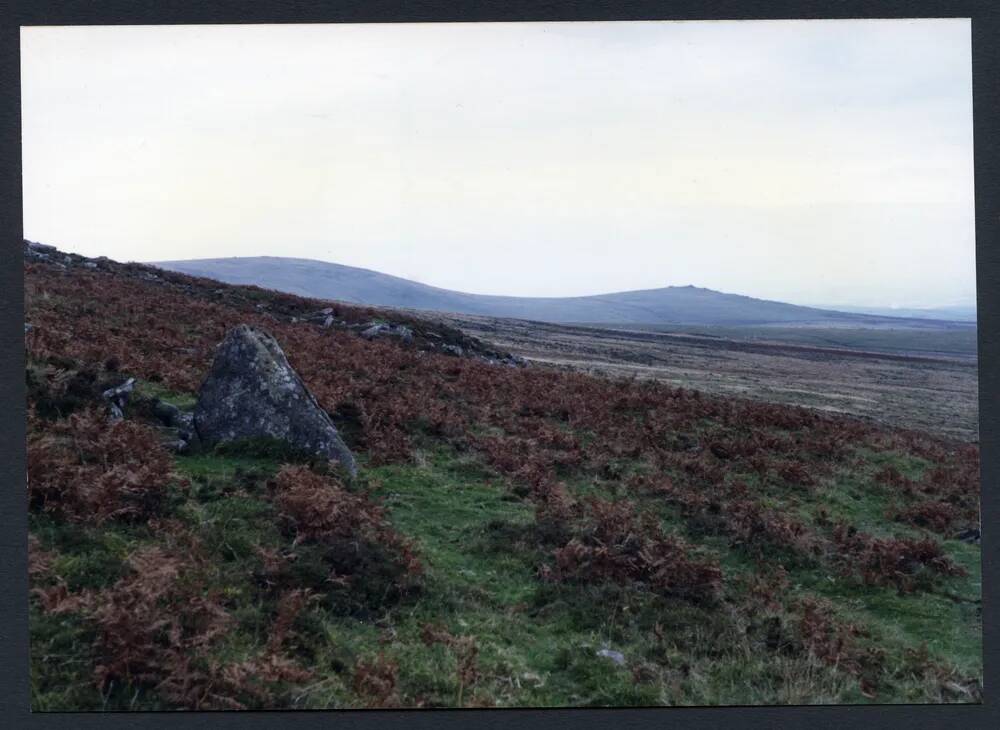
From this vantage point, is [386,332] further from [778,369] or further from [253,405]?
[778,369]

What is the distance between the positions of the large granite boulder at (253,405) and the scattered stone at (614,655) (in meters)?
4.22

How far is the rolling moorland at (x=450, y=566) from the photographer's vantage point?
6570 millimetres

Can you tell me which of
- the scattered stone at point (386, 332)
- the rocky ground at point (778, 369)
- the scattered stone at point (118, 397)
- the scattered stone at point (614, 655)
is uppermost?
the scattered stone at point (386, 332)

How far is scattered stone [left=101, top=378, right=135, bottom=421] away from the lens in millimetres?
9309

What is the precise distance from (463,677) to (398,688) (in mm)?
625

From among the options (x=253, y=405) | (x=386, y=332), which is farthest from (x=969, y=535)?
(x=386, y=332)

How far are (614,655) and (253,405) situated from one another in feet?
18.4

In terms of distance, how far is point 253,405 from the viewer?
378 inches

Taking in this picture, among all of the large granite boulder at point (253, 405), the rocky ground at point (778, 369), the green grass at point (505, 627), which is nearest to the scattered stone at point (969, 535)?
the green grass at point (505, 627)

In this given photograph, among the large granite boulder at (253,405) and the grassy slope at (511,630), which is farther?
the large granite boulder at (253,405)

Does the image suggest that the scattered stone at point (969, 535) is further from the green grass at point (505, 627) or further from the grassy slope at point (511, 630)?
the grassy slope at point (511, 630)

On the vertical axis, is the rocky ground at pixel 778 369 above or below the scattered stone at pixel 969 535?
above

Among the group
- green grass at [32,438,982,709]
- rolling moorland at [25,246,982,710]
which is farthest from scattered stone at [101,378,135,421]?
green grass at [32,438,982,709]

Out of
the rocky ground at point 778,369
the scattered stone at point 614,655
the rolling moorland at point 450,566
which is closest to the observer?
the rolling moorland at point 450,566
